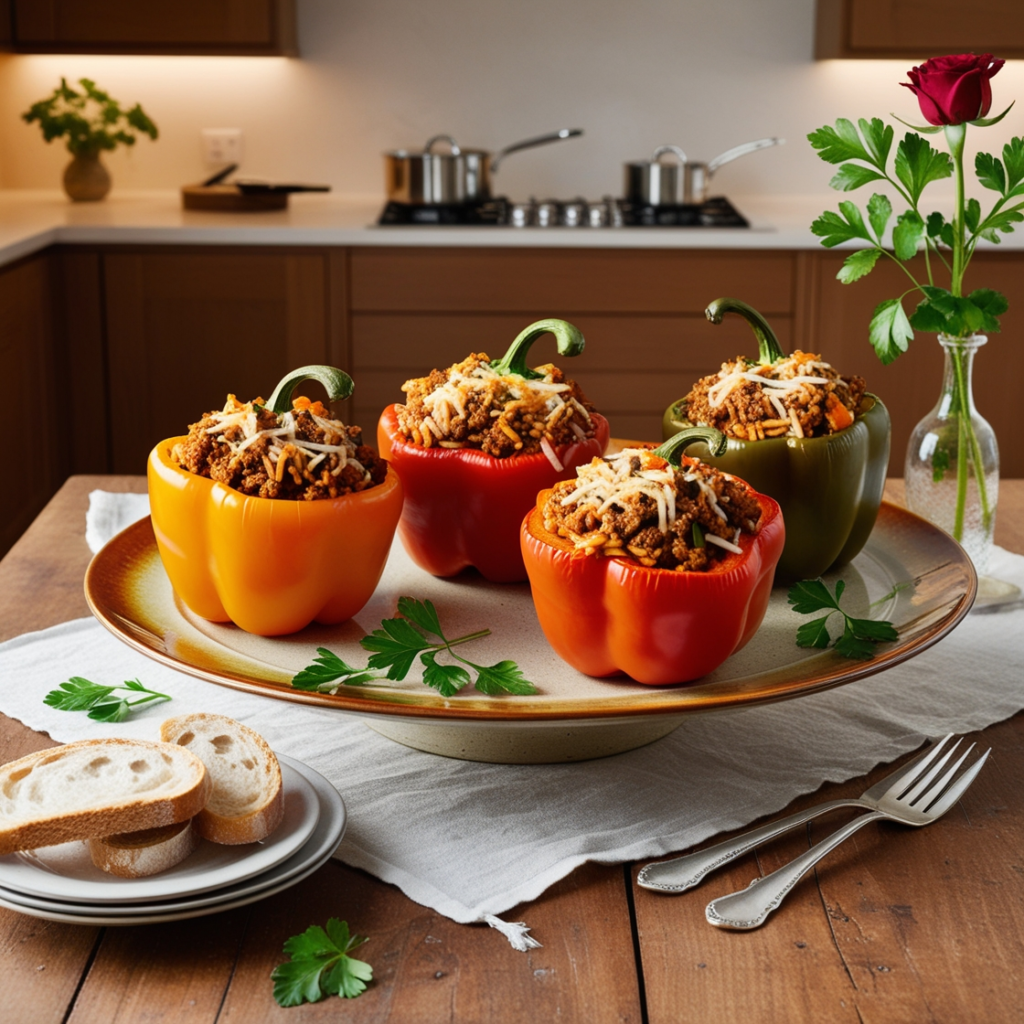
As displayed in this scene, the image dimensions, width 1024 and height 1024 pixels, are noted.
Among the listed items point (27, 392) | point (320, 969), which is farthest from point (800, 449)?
point (27, 392)

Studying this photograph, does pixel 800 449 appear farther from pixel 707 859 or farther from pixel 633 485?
pixel 707 859

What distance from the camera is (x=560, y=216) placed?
3.21 metres

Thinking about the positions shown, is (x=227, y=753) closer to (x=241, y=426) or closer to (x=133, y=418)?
(x=241, y=426)

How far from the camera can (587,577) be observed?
907 millimetres

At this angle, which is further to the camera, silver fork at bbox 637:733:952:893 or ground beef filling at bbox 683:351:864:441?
ground beef filling at bbox 683:351:864:441

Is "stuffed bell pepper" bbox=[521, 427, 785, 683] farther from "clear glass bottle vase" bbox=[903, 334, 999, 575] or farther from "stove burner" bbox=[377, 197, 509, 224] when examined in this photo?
"stove burner" bbox=[377, 197, 509, 224]

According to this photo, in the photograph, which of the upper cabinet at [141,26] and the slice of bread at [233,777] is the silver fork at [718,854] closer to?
the slice of bread at [233,777]

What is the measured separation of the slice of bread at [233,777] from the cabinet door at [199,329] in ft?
7.53

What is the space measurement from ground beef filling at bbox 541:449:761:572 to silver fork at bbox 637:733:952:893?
19 cm

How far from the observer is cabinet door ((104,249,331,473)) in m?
3.09

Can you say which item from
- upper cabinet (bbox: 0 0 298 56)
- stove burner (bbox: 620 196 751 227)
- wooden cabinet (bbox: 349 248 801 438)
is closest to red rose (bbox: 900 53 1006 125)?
Result: wooden cabinet (bbox: 349 248 801 438)

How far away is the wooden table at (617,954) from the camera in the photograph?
2.27ft

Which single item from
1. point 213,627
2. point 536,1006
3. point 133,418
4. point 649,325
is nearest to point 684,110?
point 649,325

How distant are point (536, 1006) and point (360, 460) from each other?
1.62ft
